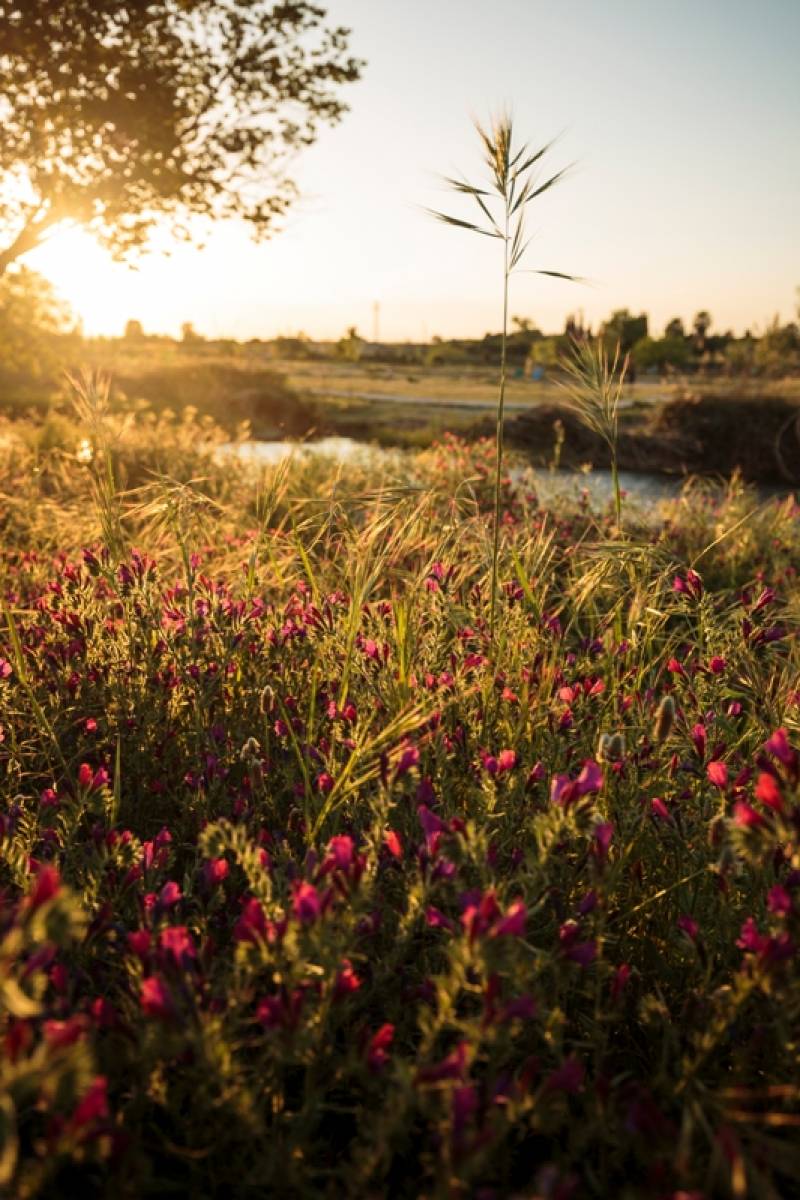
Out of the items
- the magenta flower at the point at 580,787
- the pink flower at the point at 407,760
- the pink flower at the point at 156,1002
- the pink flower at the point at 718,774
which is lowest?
the pink flower at the point at 156,1002

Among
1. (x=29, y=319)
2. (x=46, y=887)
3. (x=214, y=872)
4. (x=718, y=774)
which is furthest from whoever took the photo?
(x=29, y=319)

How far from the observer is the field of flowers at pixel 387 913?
1.11m

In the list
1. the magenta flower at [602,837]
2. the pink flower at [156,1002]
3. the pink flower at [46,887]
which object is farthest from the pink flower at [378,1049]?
the pink flower at [46,887]

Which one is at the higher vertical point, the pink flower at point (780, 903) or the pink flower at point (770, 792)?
the pink flower at point (770, 792)

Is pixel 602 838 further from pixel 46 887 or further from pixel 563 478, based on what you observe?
pixel 563 478

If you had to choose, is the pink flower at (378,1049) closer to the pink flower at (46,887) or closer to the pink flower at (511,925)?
the pink flower at (511,925)

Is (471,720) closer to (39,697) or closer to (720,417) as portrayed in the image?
(39,697)

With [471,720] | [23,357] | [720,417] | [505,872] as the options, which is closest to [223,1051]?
[505,872]

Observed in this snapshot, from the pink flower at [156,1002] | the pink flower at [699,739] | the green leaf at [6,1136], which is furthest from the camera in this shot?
the pink flower at [699,739]

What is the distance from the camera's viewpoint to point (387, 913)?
64.1 inches

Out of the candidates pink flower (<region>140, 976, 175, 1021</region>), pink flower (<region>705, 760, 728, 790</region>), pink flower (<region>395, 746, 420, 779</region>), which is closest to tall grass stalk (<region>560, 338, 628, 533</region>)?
pink flower (<region>705, 760, 728, 790</region>)

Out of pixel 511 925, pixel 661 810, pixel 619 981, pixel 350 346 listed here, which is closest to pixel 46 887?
pixel 511 925

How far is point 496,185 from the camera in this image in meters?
2.50

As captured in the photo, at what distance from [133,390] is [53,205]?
1360 cm
